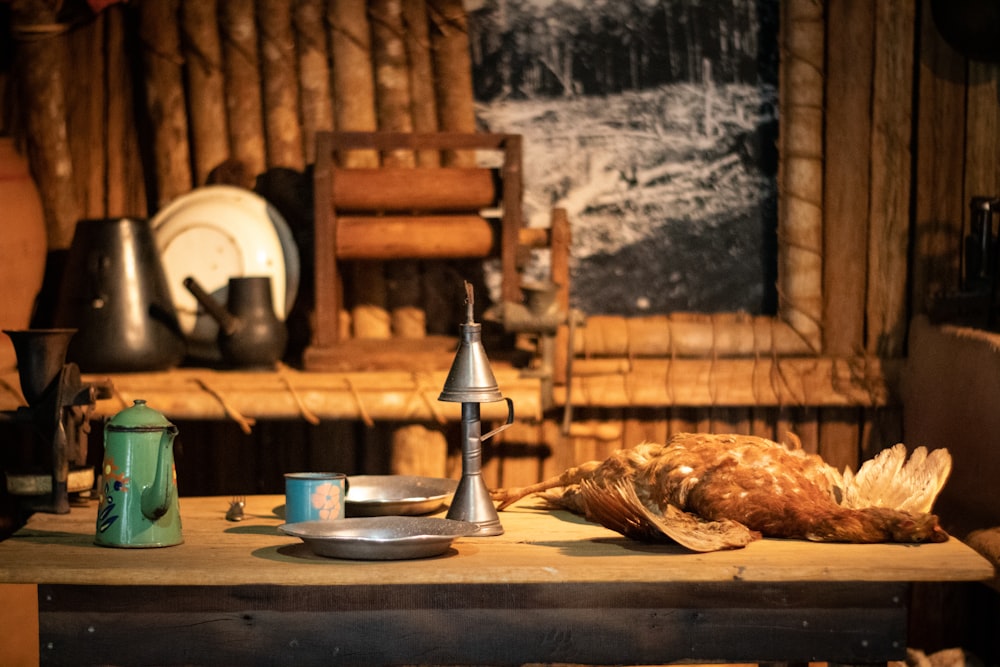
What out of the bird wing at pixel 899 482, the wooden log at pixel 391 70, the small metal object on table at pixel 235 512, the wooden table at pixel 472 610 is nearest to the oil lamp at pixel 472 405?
the wooden table at pixel 472 610

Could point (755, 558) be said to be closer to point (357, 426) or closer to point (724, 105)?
point (357, 426)

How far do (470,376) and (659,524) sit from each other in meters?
0.54

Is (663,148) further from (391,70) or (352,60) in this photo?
(352,60)

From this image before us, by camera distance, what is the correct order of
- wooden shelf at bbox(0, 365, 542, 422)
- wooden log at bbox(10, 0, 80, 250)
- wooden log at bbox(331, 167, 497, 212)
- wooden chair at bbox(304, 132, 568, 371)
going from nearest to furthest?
wooden shelf at bbox(0, 365, 542, 422) < wooden chair at bbox(304, 132, 568, 371) < wooden log at bbox(331, 167, 497, 212) < wooden log at bbox(10, 0, 80, 250)

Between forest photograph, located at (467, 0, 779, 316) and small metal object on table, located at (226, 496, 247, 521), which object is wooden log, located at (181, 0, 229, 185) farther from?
small metal object on table, located at (226, 496, 247, 521)

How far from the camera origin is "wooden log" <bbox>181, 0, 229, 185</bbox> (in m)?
4.71

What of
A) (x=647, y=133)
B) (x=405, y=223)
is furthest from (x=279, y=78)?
(x=647, y=133)

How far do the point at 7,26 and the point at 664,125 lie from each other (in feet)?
8.29

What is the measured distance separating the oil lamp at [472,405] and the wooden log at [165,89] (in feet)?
7.58

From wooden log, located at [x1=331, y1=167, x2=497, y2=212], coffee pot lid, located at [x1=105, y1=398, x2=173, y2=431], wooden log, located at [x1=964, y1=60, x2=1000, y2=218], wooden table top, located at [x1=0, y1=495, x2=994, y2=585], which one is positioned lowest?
wooden table top, located at [x1=0, y1=495, x2=994, y2=585]

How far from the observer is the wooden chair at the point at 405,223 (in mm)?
4371

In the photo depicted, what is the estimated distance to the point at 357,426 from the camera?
4648mm

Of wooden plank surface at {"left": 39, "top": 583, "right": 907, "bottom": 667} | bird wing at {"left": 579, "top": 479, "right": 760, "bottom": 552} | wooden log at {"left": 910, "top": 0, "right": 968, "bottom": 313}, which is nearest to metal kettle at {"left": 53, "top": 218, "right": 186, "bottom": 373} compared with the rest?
wooden plank surface at {"left": 39, "top": 583, "right": 907, "bottom": 667}

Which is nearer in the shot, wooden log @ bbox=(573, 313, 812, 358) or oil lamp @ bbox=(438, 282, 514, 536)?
oil lamp @ bbox=(438, 282, 514, 536)
